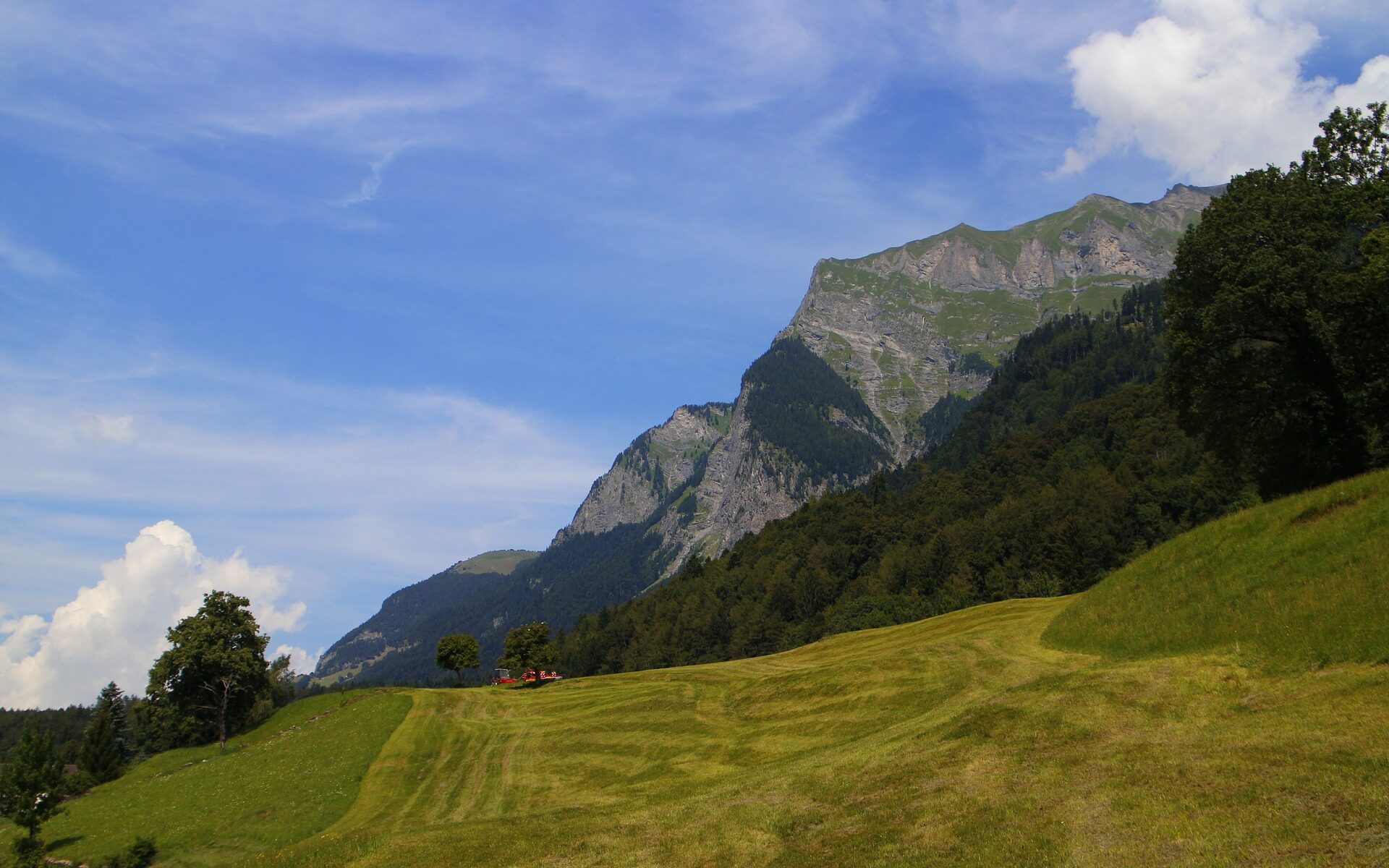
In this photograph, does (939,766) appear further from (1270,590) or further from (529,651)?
(529,651)

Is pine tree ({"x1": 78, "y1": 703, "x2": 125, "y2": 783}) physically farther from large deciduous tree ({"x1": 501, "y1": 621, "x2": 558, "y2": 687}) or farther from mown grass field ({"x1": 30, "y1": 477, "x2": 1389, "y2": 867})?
large deciduous tree ({"x1": 501, "y1": 621, "x2": 558, "y2": 687})

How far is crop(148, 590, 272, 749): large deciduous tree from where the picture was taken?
78875mm

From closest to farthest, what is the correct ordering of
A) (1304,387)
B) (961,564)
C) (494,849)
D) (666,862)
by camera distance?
(666,862) < (494,849) < (1304,387) < (961,564)

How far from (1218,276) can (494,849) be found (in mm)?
51255

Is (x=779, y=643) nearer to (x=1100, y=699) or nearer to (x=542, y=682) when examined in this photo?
(x=542, y=682)

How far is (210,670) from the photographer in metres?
79.7

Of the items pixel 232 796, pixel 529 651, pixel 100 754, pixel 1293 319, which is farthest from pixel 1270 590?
pixel 100 754

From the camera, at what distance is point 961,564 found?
180 meters

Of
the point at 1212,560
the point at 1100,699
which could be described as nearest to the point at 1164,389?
the point at 1212,560

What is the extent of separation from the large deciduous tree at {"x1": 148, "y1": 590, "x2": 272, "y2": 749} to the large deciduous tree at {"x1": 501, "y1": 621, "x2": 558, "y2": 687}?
28088 mm

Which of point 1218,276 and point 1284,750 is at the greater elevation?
point 1218,276

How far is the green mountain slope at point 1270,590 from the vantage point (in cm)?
2838

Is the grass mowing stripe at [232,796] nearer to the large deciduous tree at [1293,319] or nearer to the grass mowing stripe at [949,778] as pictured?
the grass mowing stripe at [949,778]

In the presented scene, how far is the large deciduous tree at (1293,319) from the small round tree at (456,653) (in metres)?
99.3
